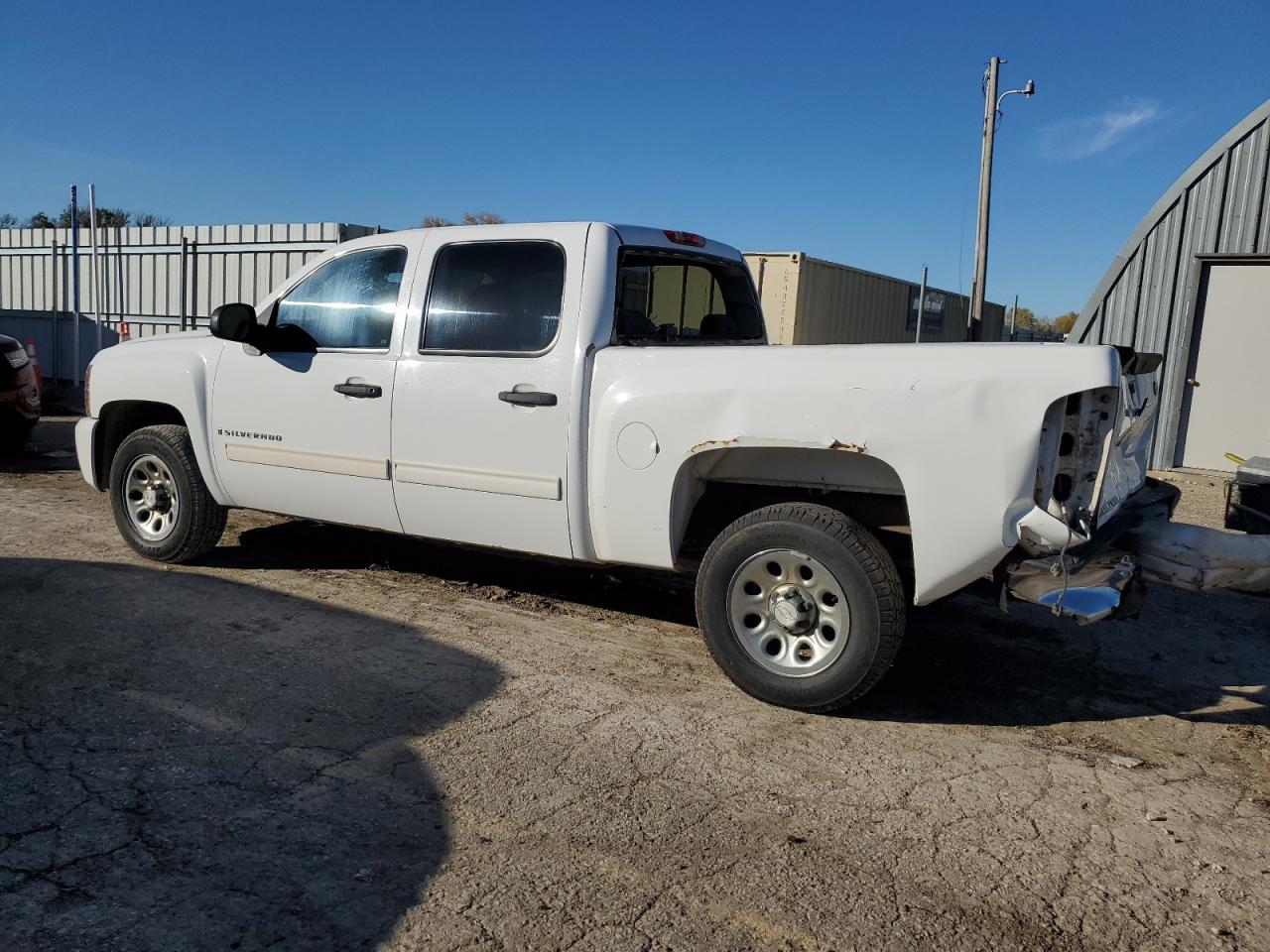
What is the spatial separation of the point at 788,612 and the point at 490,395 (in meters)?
1.73

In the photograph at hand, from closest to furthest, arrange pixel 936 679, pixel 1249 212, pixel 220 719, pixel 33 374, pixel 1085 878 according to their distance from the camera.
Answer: pixel 1085 878 → pixel 220 719 → pixel 936 679 → pixel 33 374 → pixel 1249 212

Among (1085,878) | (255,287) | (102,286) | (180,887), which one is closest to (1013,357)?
(1085,878)

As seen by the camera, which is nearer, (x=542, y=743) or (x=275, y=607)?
(x=542, y=743)

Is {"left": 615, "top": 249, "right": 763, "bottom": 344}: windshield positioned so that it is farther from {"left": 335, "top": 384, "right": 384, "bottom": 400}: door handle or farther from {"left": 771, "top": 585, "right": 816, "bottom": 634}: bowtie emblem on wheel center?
{"left": 771, "top": 585, "right": 816, "bottom": 634}: bowtie emblem on wheel center

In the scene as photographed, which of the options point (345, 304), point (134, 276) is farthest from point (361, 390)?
point (134, 276)

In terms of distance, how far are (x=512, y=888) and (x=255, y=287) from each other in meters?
14.5

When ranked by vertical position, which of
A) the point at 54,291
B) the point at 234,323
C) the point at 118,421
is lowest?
the point at 118,421

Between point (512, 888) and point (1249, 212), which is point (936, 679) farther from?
point (1249, 212)

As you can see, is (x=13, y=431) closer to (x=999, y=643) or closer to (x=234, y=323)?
(x=234, y=323)

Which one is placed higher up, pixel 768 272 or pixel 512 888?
pixel 768 272

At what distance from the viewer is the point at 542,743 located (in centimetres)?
376

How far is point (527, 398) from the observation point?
15.2ft

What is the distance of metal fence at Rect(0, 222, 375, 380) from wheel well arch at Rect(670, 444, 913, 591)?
1117 centimetres

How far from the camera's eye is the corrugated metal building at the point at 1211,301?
11734 mm
